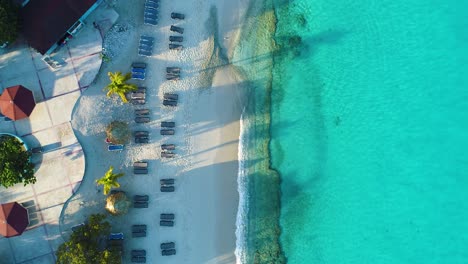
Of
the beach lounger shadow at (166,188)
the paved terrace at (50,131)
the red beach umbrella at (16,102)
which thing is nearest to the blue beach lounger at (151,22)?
the paved terrace at (50,131)

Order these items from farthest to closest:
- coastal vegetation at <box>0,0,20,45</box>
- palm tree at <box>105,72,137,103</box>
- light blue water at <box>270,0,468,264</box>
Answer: light blue water at <box>270,0,468,264</box>
palm tree at <box>105,72,137,103</box>
coastal vegetation at <box>0,0,20,45</box>

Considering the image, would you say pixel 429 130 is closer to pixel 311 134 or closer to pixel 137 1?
pixel 311 134

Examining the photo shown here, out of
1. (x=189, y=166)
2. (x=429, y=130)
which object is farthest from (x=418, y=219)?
(x=189, y=166)

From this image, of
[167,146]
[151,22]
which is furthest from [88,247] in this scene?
[151,22]

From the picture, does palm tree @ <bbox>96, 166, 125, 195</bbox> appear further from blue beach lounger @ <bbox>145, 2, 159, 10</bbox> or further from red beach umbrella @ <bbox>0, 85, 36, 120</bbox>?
blue beach lounger @ <bbox>145, 2, 159, 10</bbox>

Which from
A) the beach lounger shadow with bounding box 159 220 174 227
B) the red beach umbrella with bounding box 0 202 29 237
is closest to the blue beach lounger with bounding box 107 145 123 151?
the beach lounger shadow with bounding box 159 220 174 227

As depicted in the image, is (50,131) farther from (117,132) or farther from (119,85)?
(119,85)
